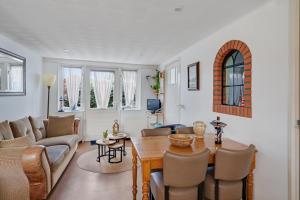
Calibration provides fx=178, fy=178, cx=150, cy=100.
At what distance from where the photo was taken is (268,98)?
6.29 ft

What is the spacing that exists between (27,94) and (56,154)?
199 centimetres

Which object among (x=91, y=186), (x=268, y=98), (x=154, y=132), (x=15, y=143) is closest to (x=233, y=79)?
(x=268, y=98)

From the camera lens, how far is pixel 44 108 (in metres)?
4.91

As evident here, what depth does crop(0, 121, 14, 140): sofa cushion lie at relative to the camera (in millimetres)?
2418

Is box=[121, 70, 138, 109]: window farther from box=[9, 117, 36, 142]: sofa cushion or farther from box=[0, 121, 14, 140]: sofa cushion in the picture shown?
box=[0, 121, 14, 140]: sofa cushion

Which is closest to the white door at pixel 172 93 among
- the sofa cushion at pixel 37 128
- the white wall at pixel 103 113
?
the white wall at pixel 103 113

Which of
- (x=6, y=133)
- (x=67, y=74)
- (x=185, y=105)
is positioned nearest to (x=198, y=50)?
(x=185, y=105)

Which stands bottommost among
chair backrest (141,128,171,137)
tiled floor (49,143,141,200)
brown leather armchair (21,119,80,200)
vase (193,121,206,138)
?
tiled floor (49,143,141,200)

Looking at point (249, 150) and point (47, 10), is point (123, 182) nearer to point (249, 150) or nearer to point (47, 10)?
point (249, 150)

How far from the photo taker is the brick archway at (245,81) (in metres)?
2.18

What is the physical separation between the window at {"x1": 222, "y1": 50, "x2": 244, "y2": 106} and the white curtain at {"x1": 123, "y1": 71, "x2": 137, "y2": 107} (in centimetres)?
341

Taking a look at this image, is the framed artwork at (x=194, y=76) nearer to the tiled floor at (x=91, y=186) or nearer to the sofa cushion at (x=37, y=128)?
the tiled floor at (x=91, y=186)

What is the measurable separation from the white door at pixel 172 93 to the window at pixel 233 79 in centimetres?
152

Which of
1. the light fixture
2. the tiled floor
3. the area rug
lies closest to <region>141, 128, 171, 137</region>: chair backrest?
the tiled floor
